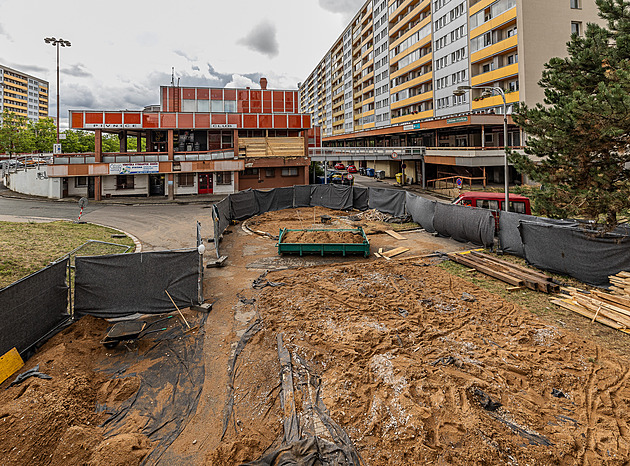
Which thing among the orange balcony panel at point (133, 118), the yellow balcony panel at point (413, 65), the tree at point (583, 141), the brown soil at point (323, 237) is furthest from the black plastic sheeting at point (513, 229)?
the yellow balcony panel at point (413, 65)

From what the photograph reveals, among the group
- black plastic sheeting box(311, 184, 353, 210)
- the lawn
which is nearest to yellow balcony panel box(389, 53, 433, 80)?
black plastic sheeting box(311, 184, 353, 210)

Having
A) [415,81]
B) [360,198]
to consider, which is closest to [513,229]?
[360,198]

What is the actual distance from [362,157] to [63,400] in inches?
1715

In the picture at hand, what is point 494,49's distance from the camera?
40.6 m

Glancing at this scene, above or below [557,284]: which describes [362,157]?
above

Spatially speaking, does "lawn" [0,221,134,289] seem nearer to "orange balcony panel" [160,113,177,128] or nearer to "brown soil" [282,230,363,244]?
"brown soil" [282,230,363,244]

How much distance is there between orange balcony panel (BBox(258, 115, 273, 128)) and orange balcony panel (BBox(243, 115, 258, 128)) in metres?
0.43

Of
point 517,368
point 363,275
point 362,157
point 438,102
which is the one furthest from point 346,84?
point 517,368

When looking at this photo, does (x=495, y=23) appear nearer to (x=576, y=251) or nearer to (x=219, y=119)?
(x=219, y=119)

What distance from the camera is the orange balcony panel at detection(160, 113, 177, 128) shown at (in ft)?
118

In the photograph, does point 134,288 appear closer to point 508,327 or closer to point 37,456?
point 37,456

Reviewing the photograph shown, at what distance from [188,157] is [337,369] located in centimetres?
3352

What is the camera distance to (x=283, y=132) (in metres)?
41.9

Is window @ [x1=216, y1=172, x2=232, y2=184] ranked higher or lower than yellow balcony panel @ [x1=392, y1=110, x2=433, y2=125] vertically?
lower
